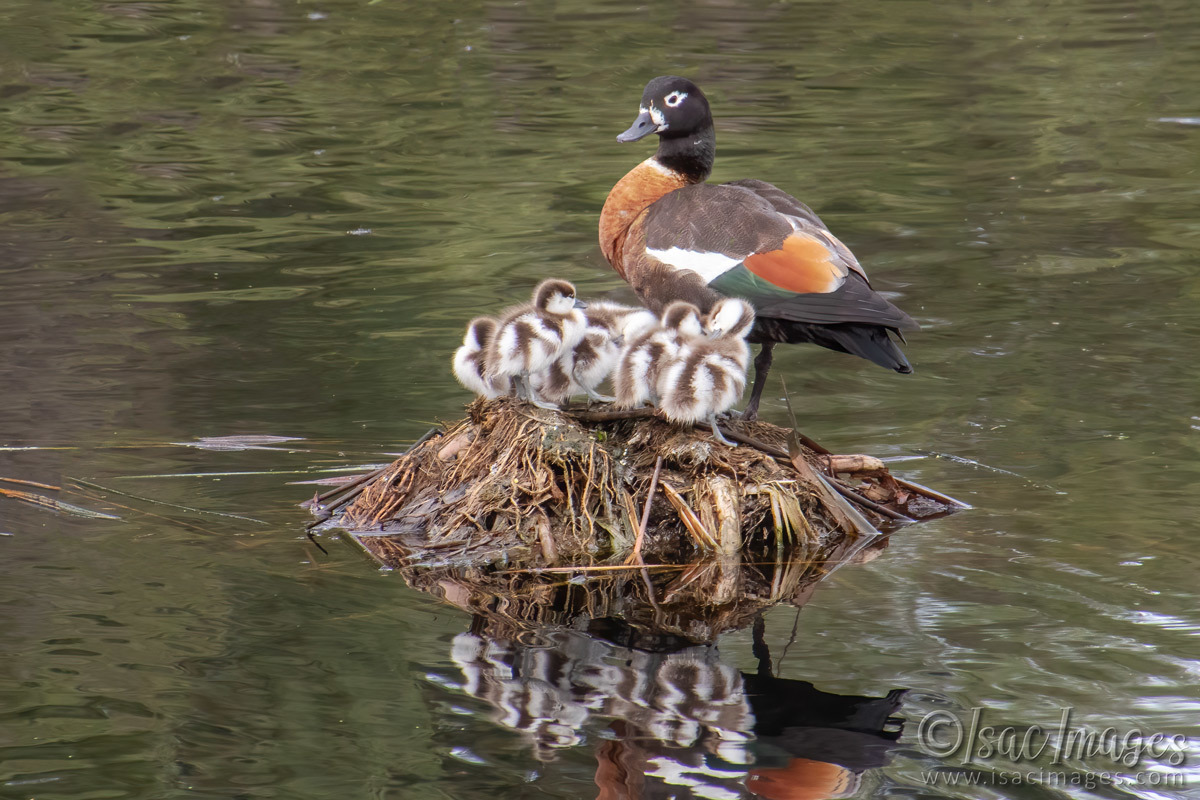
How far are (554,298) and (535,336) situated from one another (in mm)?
316

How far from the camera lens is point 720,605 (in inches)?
213

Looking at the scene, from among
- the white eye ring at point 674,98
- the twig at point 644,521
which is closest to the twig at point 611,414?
the twig at point 644,521

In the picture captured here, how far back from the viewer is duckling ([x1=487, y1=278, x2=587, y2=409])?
Result: 5.90 metres

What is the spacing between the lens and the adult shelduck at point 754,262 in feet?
20.2

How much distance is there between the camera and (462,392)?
26.3 ft

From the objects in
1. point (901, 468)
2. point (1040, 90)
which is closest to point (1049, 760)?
point (901, 468)

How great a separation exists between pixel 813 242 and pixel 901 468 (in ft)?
3.87

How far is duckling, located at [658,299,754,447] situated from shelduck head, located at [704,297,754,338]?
4.1 inches

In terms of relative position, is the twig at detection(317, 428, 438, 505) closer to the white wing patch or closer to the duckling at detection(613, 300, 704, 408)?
the duckling at detection(613, 300, 704, 408)

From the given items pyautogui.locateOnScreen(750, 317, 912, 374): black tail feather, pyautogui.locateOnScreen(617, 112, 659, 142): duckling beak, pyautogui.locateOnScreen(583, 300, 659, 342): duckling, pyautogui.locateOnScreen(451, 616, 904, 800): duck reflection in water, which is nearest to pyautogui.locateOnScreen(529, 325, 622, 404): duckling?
pyautogui.locateOnScreen(583, 300, 659, 342): duckling

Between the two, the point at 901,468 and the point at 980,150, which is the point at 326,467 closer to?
Answer: the point at 901,468

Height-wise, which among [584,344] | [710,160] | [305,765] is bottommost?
[305,765]

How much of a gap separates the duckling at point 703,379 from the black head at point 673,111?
1959mm

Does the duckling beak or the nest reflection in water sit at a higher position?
the duckling beak
